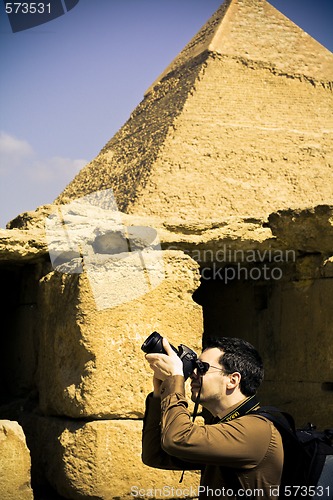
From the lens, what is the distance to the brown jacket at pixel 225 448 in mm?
2863

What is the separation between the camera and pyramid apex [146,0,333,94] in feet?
234

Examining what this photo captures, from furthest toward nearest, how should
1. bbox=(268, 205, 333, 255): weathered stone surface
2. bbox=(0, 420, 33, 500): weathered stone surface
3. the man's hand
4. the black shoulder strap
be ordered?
bbox=(268, 205, 333, 255): weathered stone surface
bbox=(0, 420, 33, 500): weathered stone surface
the man's hand
the black shoulder strap

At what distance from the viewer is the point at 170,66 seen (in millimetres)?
76875

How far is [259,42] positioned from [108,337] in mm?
71577

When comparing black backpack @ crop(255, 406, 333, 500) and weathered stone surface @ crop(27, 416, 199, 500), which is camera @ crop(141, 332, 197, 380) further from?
weathered stone surface @ crop(27, 416, 199, 500)

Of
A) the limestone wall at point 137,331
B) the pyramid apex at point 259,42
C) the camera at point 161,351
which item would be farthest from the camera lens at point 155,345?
the pyramid apex at point 259,42

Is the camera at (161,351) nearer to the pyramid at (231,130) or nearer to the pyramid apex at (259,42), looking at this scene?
the pyramid at (231,130)

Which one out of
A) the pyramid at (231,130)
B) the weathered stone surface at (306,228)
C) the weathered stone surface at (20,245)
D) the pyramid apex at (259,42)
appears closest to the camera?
the weathered stone surface at (20,245)

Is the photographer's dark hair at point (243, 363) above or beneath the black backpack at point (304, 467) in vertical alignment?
above

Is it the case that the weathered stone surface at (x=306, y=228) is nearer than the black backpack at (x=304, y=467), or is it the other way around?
the black backpack at (x=304, y=467)

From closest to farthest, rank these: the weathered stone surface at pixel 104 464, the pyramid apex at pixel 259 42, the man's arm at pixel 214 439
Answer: the man's arm at pixel 214 439 < the weathered stone surface at pixel 104 464 < the pyramid apex at pixel 259 42

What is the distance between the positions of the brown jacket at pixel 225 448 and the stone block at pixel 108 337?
185cm

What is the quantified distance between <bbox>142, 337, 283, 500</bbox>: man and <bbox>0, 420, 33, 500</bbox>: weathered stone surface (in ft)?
5.63

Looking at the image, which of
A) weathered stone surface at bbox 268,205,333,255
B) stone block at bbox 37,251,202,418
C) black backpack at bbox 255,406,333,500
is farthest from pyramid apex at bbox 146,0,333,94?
black backpack at bbox 255,406,333,500
